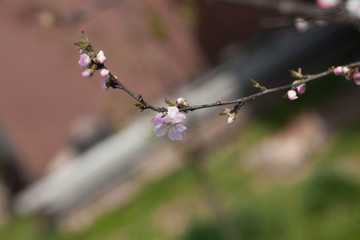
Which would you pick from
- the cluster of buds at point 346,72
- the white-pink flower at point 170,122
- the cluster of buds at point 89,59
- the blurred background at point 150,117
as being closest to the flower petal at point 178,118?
the white-pink flower at point 170,122

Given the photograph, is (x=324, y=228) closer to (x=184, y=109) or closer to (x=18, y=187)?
Answer: (x=184, y=109)

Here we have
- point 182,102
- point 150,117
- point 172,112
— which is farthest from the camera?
point 150,117

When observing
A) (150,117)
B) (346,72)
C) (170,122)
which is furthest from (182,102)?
(150,117)

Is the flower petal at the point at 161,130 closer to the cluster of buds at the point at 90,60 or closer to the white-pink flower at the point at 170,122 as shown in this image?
the white-pink flower at the point at 170,122

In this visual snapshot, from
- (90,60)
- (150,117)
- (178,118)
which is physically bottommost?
(178,118)

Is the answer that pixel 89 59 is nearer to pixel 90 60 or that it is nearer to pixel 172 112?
pixel 90 60

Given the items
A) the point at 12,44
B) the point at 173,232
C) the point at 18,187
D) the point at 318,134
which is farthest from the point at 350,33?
the point at 18,187

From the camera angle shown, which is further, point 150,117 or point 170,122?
point 150,117

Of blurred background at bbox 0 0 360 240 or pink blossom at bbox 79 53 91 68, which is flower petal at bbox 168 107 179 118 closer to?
pink blossom at bbox 79 53 91 68
